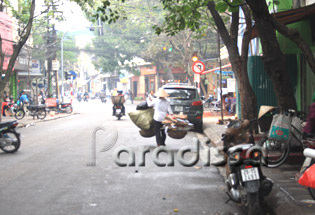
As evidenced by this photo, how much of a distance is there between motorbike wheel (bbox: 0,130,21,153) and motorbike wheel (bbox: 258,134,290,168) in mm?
6319

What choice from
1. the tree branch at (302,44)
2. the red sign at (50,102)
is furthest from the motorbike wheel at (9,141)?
the red sign at (50,102)

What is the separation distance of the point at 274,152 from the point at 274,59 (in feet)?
6.12

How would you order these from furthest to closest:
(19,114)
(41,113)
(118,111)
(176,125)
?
(19,114) → (41,113) → (118,111) → (176,125)

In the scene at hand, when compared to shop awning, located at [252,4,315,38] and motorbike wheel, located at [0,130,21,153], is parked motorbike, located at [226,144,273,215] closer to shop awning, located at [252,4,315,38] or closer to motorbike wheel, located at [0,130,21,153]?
shop awning, located at [252,4,315,38]

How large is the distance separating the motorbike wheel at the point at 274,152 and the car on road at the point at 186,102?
7743mm

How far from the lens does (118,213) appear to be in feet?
18.0

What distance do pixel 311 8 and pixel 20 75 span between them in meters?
37.4

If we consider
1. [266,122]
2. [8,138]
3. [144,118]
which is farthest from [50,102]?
[266,122]

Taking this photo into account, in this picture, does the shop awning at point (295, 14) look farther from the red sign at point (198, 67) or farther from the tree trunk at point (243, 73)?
the red sign at point (198, 67)

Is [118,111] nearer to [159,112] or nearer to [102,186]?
[159,112]

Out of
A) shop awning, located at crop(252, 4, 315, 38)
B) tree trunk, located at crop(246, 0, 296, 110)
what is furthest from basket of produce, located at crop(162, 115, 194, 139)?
shop awning, located at crop(252, 4, 315, 38)

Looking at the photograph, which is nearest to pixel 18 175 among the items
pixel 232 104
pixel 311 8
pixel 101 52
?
pixel 311 8

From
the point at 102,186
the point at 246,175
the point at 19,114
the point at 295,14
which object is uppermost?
the point at 295,14

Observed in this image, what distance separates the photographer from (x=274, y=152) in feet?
28.6
